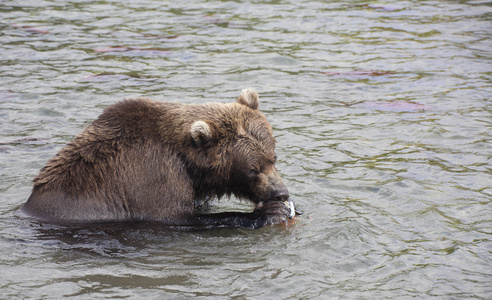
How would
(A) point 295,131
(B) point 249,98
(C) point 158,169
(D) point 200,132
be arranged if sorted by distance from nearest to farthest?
(D) point 200,132, (C) point 158,169, (B) point 249,98, (A) point 295,131

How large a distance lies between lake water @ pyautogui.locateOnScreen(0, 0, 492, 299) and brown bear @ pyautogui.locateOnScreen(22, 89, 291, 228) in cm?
23

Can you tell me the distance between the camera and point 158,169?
22.2 feet

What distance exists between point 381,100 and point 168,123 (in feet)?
17.1

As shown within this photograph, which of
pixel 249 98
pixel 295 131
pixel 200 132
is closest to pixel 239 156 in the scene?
pixel 200 132

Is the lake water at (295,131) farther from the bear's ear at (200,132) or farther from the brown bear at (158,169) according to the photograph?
the bear's ear at (200,132)

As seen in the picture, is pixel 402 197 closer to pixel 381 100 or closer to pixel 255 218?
pixel 255 218

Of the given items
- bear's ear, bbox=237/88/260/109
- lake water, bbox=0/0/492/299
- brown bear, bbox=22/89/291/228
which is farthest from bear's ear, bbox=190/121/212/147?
lake water, bbox=0/0/492/299

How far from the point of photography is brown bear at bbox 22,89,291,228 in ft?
21.7

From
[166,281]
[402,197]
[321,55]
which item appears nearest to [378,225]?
[402,197]

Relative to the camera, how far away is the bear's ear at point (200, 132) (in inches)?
257

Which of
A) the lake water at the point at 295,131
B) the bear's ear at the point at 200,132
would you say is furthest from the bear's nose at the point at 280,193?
the bear's ear at the point at 200,132

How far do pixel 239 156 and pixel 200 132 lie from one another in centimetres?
57

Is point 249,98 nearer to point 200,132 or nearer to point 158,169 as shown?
point 200,132

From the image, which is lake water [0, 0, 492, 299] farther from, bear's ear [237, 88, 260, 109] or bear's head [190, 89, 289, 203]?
bear's ear [237, 88, 260, 109]
